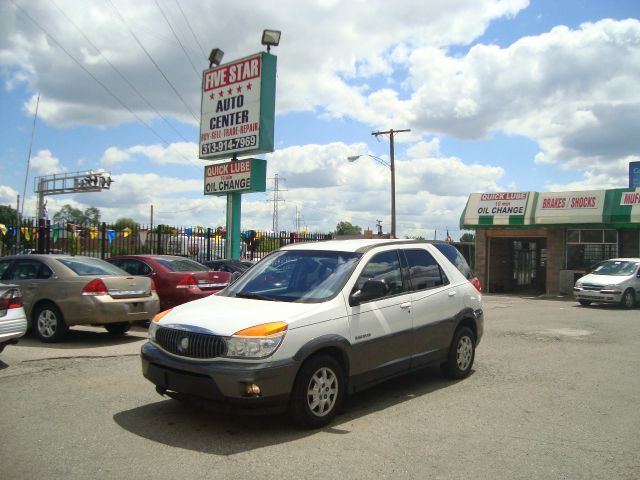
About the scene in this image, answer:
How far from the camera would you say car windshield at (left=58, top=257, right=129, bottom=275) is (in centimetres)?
981

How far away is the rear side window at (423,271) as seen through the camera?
6.77 metres

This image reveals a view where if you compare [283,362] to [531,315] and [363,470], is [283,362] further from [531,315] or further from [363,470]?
[531,315]

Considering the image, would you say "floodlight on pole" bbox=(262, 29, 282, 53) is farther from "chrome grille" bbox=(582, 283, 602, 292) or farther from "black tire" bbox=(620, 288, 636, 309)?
"black tire" bbox=(620, 288, 636, 309)

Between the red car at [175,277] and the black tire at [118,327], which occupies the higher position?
the red car at [175,277]

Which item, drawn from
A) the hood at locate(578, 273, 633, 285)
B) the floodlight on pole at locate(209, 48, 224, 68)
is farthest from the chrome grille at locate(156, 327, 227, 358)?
the hood at locate(578, 273, 633, 285)

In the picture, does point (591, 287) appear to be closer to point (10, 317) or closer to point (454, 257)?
point (454, 257)

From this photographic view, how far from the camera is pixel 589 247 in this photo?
25.8m

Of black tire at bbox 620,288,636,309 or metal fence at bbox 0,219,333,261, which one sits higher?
metal fence at bbox 0,219,333,261

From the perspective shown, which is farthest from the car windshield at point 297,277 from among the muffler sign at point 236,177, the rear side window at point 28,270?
the muffler sign at point 236,177

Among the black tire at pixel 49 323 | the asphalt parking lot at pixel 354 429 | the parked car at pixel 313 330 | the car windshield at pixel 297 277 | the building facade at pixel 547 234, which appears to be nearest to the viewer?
the asphalt parking lot at pixel 354 429

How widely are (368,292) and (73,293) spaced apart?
588 centimetres

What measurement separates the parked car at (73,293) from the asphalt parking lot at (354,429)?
44.9 inches

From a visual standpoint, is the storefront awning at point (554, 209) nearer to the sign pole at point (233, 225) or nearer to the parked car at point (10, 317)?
the sign pole at point (233, 225)

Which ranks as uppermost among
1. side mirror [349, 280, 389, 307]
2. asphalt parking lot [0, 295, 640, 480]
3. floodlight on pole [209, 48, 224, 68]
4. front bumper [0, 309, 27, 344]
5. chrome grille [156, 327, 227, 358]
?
floodlight on pole [209, 48, 224, 68]
